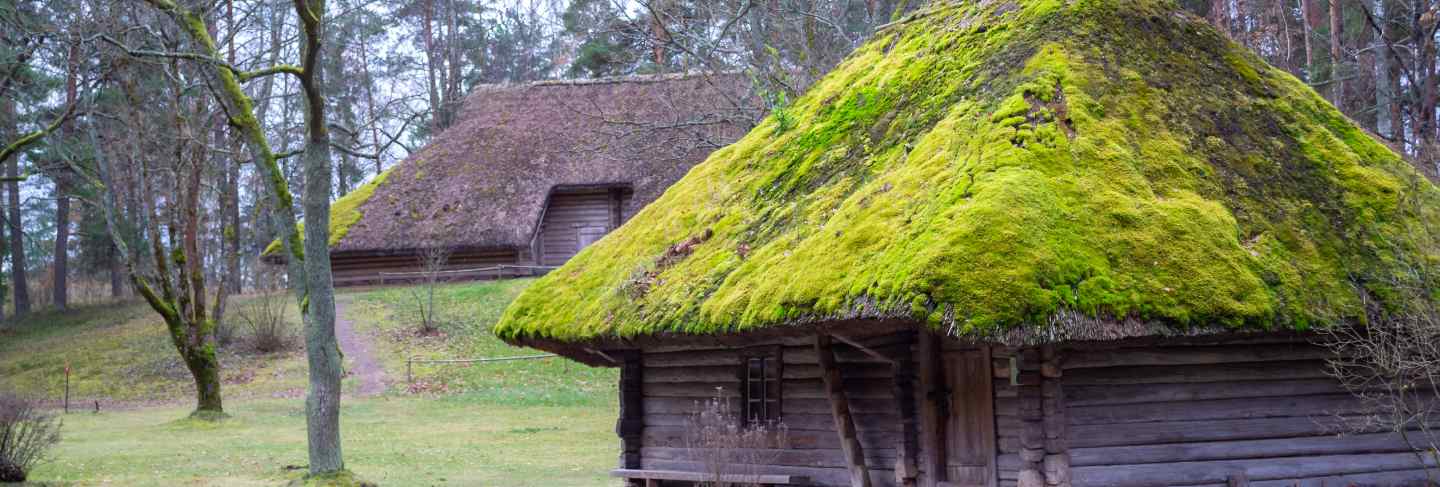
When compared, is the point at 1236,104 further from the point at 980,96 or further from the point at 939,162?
the point at 939,162

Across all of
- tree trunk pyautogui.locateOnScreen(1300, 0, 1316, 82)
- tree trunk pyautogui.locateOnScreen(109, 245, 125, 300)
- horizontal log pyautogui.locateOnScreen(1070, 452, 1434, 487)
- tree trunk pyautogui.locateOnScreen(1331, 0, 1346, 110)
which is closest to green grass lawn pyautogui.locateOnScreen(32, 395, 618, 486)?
horizontal log pyautogui.locateOnScreen(1070, 452, 1434, 487)

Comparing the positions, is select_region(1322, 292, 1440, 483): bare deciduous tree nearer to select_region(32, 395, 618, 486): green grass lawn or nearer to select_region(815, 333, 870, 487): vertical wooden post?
select_region(815, 333, 870, 487): vertical wooden post

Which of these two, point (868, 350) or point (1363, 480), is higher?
point (868, 350)

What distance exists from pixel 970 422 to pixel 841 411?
1.16 m

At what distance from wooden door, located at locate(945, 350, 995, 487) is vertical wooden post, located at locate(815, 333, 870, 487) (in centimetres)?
79

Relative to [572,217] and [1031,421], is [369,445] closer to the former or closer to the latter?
[1031,421]

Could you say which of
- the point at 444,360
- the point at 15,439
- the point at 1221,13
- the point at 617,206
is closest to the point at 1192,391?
the point at 15,439

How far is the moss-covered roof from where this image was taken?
29.1 feet

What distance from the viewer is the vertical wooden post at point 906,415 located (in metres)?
10.4

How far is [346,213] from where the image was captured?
3572 cm

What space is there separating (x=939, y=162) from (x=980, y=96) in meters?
1.07

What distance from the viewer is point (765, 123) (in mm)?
14664

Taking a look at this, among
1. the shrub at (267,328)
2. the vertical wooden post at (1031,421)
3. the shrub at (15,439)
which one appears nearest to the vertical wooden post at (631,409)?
the vertical wooden post at (1031,421)

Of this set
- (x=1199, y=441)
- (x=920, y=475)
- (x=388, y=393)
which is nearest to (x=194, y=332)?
(x=388, y=393)
